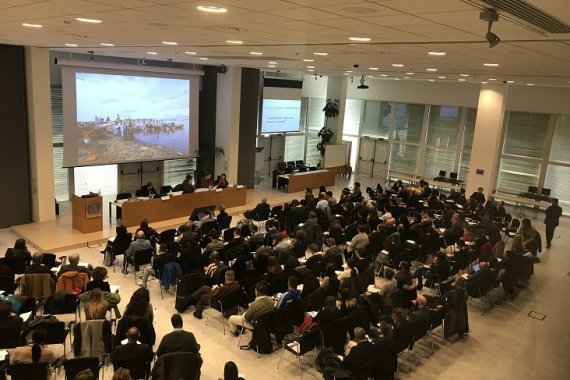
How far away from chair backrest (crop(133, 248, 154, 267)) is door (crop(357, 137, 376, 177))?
1564 cm

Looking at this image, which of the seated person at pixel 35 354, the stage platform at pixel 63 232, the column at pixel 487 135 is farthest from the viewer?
the column at pixel 487 135

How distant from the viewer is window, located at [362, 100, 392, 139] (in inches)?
886

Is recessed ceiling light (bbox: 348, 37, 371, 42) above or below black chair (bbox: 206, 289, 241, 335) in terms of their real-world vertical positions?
above

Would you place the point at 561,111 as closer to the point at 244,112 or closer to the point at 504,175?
the point at 504,175

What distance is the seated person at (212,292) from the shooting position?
25.1ft

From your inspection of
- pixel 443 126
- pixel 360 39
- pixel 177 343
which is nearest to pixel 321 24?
pixel 360 39

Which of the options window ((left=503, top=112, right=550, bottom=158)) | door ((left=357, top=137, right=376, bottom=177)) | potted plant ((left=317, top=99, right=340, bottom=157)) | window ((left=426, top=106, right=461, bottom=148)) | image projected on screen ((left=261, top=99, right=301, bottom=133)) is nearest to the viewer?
window ((left=503, top=112, right=550, bottom=158))

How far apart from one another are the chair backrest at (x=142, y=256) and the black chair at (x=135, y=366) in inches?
144

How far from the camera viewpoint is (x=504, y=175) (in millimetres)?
19250

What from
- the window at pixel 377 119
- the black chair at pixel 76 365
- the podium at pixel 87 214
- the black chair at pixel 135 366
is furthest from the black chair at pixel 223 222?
the window at pixel 377 119

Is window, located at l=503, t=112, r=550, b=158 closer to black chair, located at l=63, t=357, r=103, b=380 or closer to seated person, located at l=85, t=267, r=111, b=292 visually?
seated person, located at l=85, t=267, r=111, b=292

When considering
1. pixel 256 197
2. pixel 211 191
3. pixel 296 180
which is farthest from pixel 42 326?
pixel 296 180

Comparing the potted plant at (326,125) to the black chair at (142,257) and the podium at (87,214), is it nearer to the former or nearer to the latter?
the podium at (87,214)

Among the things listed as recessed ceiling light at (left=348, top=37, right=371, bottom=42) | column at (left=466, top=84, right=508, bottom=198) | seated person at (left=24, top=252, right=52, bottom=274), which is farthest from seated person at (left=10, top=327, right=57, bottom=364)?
column at (left=466, top=84, right=508, bottom=198)
